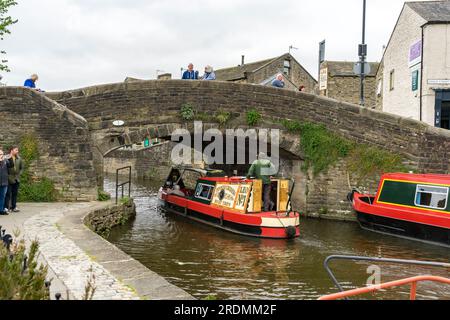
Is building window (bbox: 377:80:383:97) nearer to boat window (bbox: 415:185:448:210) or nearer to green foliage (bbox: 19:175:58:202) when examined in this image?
boat window (bbox: 415:185:448:210)

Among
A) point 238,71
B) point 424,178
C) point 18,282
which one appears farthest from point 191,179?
point 18,282

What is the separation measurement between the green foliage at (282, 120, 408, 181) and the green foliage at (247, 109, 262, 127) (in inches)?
31.3

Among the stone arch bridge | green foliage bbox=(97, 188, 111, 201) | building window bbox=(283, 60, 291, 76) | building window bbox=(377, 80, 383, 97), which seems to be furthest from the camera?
building window bbox=(283, 60, 291, 76)

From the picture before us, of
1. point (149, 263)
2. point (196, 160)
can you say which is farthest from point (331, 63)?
point (149, 263)

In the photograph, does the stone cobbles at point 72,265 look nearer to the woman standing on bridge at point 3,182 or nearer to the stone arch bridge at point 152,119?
the woman standing on bridge at point 3,182

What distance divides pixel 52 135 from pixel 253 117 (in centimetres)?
574

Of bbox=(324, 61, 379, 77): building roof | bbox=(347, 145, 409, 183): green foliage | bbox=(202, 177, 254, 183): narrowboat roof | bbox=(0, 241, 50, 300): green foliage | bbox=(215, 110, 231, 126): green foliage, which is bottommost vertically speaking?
bbox=(0, 241, 50, 300): green foliage

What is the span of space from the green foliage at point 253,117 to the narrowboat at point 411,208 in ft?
12.6

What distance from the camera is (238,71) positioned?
104 feet

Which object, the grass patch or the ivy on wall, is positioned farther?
the grass patch

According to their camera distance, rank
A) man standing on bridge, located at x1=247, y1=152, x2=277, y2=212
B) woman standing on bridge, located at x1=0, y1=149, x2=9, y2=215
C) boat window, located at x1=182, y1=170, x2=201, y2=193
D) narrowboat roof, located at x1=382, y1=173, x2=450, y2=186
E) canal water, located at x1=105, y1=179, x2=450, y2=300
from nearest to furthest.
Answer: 1. canal water, located at x1=105, y1=179, x2=450, y2=300
2. woman standing on bridge, located at x1=0, y1=149, x2=9, y2=215
3. narrowboat roof, located at x1=382, y1=173, x2=450, y2=186
4. man standing on bridge, located at x1=247, y1=152, x2=277, y2=212
5. boat window, located at x1=182, y1=170, x2=201, y2=193

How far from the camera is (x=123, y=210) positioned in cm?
1273

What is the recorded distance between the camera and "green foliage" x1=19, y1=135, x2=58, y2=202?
1210 cm

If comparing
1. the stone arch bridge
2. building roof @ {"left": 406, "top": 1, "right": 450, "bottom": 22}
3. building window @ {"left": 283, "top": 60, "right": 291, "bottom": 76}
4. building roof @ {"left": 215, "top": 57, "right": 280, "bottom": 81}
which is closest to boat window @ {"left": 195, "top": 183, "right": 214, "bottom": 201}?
the stone arch bridge
